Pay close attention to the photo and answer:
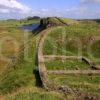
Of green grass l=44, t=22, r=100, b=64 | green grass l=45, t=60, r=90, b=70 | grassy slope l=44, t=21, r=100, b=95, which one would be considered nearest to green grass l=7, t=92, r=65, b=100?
grassy slope l=44, t=21, r=100, b=95

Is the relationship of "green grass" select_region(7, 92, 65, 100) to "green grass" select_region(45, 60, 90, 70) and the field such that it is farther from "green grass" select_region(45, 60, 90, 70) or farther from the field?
"green grass" select_region(45, 60, 90, 70)

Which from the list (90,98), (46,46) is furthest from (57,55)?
(90,98)

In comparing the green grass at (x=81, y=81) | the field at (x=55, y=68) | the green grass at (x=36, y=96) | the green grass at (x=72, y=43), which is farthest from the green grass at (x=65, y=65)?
the green grass at (x=36, y=96)

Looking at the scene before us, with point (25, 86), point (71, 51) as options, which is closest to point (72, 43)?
point (71, 51)

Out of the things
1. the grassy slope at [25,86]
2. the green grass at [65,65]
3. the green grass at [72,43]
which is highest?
the green grass at [72,43]

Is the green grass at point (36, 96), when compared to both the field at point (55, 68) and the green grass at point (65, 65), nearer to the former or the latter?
the field at point (55, 68)

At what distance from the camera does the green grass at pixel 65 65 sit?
30.3 metres

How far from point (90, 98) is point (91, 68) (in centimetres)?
1057

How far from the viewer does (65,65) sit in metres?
31.3

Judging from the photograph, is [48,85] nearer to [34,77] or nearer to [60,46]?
[34,77]

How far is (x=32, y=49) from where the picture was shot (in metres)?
42.3

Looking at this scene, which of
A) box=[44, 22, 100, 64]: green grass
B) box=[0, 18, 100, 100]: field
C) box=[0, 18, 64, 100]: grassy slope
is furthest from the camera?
box=[44, 22, 100, 64]: green grass

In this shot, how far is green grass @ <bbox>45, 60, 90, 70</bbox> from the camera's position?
30.3 metres

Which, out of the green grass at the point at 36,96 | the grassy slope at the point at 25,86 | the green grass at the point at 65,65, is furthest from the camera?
the green grass at the point at 65,65
